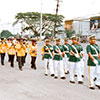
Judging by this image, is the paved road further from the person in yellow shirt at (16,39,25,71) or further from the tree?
the tree

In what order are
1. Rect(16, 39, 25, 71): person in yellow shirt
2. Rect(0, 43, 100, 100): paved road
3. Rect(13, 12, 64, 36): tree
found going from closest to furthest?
1. Rect(0, 43, 100, 100): paved road
2. Rect(16, 39, 25, 71): person in yellow shirt
3. Rect(13, 12, 64, 36): tree

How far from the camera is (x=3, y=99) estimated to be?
6918mm

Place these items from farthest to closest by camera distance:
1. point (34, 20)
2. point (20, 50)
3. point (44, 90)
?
point (34, 20)
point (20, 50)
point (44, 90)

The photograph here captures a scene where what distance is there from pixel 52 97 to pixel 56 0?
4105cm

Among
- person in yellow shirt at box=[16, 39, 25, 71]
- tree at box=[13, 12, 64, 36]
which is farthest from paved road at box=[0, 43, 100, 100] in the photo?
tree at box=[13, 12, 64, 36]

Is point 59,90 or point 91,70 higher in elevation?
point 91,70

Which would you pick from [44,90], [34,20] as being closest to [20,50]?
[44,90]

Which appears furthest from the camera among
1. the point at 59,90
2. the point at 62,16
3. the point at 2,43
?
the point at 62,16

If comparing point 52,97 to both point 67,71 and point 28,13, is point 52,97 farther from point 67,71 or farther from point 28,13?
point 28,13

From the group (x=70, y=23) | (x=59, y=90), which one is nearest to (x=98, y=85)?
(x=59, y=90)

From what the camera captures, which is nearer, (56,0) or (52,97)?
(52,97)

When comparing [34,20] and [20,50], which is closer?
[20,50]

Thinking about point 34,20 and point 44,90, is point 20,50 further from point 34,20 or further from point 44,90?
point 34,20

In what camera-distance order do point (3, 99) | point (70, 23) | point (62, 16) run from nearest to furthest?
point (3, 99)
point (62, 16)
point (70, 23)
